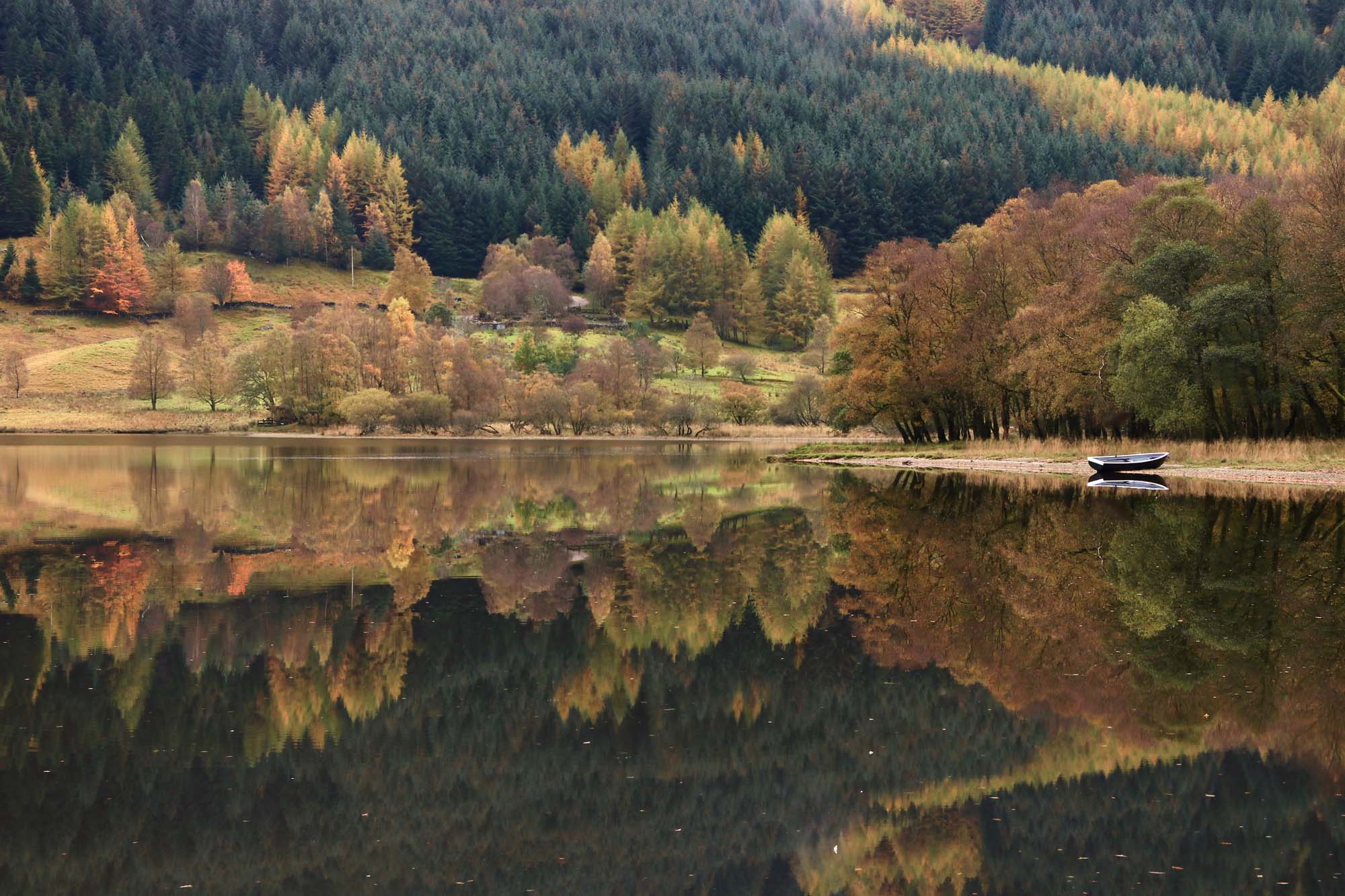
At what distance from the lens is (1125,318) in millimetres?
52375

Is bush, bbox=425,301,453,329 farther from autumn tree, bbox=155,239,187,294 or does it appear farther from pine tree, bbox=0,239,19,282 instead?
pine tree, bbox=0,239,19,282

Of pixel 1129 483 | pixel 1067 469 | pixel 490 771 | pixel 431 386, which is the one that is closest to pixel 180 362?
pixel 431 386

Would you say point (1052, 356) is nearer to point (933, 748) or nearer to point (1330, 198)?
point (1330, 198)

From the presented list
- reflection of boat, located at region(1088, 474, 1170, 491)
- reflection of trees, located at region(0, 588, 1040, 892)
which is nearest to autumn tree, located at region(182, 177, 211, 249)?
reflection of boat, located at region(1088, 474, 1170, 491)

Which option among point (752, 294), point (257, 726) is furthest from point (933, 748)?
point (752, 294)

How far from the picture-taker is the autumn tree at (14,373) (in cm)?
11100

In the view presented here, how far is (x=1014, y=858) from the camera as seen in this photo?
28.8 feet

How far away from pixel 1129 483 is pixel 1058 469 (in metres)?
7.73

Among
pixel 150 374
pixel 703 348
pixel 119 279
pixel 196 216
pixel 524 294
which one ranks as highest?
pixel 703 348

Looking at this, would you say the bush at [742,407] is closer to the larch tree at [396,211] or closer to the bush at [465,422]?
the bush at [465,422]

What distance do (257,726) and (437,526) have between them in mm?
18302

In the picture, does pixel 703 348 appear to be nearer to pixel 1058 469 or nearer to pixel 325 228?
pixel 325 228

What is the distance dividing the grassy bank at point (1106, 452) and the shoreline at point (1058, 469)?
0.42 m

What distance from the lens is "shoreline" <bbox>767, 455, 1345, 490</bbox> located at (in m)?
43.1
